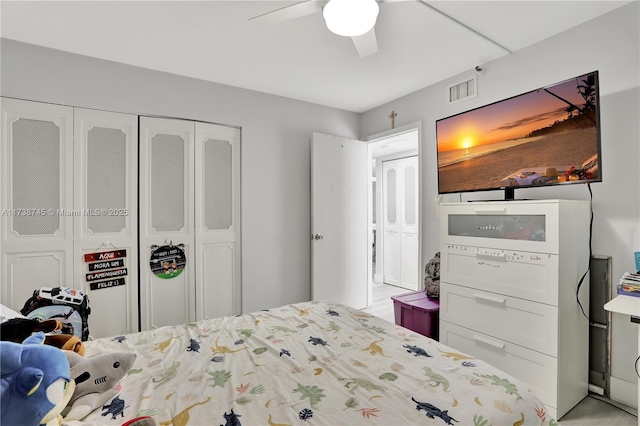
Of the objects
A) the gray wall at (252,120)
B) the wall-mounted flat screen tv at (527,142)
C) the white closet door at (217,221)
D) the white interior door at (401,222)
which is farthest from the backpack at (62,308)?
the white interior door at (401,222)

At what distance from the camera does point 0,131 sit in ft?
7.97

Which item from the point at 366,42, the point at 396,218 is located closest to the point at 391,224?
the point at 396,218

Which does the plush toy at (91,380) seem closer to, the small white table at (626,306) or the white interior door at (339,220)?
the small white table at (626,306)

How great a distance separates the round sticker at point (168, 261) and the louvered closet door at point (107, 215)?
16 cm

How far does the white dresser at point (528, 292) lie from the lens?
198cm

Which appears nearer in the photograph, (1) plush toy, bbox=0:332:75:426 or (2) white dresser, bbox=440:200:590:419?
(1) plush toy, bbox=0:332:75:426

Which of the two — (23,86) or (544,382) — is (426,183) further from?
(23,86)

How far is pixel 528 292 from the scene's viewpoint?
2.09 meters

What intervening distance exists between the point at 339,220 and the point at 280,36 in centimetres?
219

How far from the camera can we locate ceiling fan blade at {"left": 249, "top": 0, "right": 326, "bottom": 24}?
165 centimetres

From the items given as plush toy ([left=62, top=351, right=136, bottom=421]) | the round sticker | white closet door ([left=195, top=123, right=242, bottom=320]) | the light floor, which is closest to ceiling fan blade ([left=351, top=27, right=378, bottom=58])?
white closet door ([left=195, top=123, right=242, bottom=320])

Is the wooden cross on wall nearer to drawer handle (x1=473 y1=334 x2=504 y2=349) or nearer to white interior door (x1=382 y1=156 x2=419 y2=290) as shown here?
white interior door (x1=382 y1=156 x2=419 y2=290)

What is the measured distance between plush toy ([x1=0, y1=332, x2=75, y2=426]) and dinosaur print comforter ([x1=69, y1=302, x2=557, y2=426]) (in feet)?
1.17

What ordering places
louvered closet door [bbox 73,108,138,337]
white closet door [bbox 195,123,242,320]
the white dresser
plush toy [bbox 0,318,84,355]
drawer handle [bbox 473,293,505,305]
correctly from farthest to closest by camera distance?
white closet door [bbox 195,123,242,320] → louvered closet door [bbox 73,108,138,337] → drawer handle [bbox 473,293,505,305] → the white dresser → plush toy [bbox 0,318,84,355]
